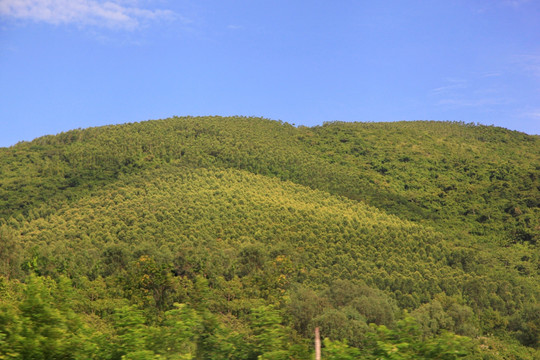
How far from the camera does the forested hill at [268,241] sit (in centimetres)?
895

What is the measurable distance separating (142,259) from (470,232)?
63.7 m

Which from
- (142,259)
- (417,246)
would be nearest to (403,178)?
(417,246)

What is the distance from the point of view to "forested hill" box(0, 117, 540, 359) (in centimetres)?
895

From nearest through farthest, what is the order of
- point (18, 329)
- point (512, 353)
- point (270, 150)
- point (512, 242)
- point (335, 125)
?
point (18, 329) → point (512, 353) → point (512, 242) → point (270, 150) → point (335, 125)

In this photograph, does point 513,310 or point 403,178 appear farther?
point 403,178

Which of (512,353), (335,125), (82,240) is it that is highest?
(335,125)

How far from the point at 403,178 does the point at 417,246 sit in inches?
1720

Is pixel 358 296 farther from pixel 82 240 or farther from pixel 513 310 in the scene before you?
pixel 82 240

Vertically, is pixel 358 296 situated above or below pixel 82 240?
below

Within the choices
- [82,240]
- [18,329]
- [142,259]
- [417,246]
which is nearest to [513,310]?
[417,246]

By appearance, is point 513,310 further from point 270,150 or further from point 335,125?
point 335,125

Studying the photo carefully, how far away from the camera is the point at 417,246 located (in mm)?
70750

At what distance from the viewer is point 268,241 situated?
6950 cm

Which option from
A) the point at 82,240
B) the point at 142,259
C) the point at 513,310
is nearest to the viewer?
the point at 142,259
